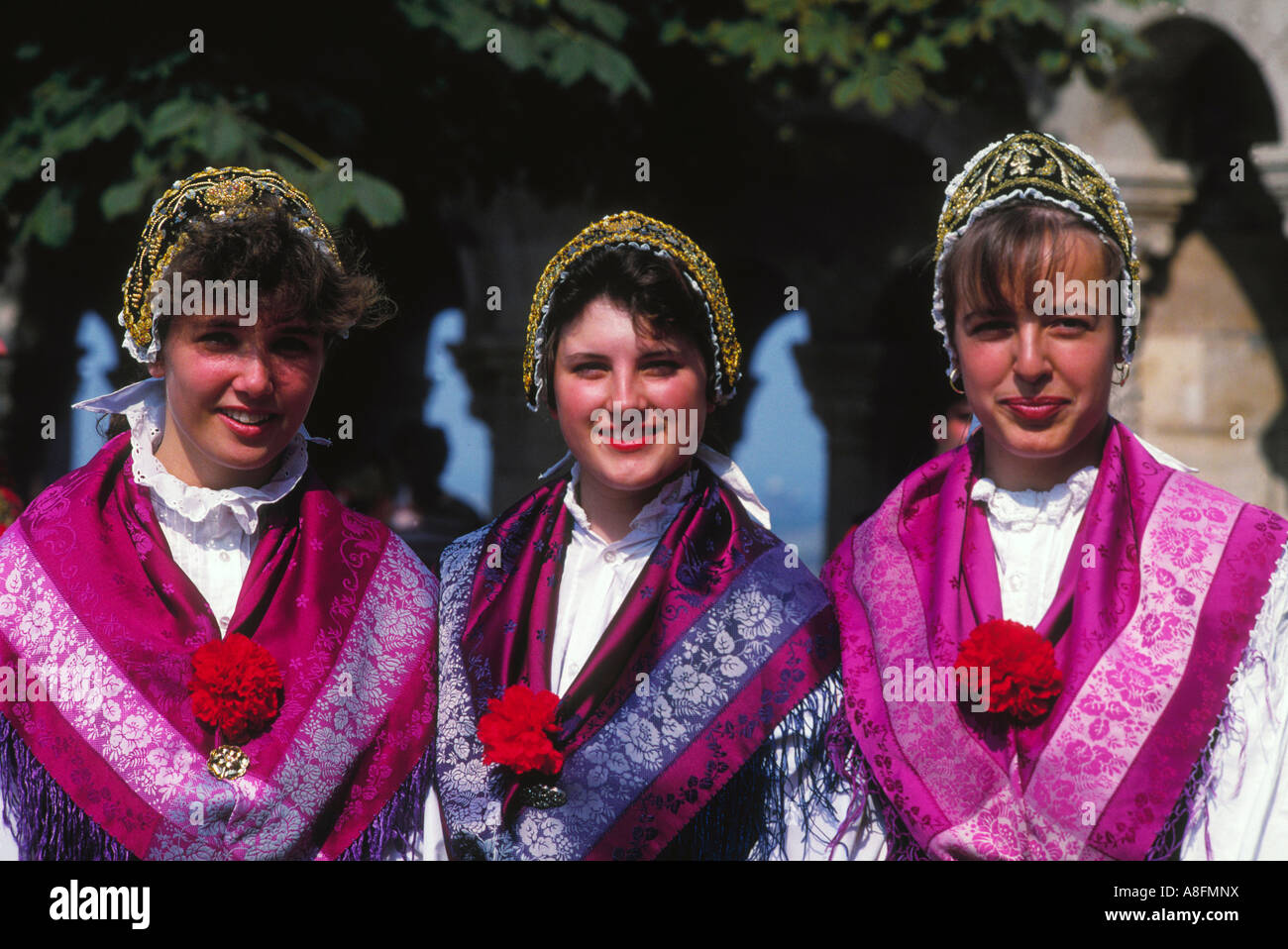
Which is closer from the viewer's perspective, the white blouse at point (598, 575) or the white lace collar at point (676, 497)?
the white blouse at point (598, 575)

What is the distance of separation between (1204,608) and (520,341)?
17.1 feet

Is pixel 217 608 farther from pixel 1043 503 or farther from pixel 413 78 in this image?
pixel 413 78

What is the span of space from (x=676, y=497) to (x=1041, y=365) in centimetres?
77

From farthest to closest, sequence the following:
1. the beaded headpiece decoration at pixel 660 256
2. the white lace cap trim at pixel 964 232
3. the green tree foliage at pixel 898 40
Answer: the green tree foliage at pixel 898 40, the beaded headpiece decoration at pixel 660 256, the white lace cap trim at pixel 964 232

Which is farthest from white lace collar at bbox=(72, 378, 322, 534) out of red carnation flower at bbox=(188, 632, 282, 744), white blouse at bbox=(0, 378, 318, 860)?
red carnation flower at bbox=(188, 632, 282, 744)

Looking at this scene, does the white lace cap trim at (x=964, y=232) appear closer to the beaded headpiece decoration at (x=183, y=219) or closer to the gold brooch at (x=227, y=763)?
the beaded headpiece decoration at (x=183, y=219)

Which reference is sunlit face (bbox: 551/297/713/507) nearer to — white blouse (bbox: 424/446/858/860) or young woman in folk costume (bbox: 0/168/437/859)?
white blouse (bbox: 424/446/858/860)

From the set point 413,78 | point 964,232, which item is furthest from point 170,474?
point 413,78

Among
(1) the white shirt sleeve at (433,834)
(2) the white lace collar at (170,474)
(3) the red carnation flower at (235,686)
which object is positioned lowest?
(1) the white shirt sleeve at (433,834)

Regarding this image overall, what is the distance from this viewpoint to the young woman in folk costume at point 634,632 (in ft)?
9.64

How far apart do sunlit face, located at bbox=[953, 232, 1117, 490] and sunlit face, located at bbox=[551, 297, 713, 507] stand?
539 mm

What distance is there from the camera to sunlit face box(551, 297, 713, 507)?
9.92 ft

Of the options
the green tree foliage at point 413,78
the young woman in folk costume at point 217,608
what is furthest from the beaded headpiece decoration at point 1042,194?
the green tree foliage at point 413,78

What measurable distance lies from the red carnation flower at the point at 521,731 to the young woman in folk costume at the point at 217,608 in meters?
0.25
